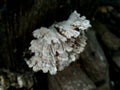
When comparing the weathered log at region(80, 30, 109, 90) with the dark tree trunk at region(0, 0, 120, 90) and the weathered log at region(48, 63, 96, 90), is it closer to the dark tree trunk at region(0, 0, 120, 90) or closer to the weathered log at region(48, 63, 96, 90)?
the dark tree trunk at region(0, 0, 120, 90)

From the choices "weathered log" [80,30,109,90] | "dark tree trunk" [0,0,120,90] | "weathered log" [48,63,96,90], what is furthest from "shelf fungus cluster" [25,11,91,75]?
"weathered log" [80,30,109,90]

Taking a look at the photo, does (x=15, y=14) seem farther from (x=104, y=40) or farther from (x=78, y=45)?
(x=104, y=40)

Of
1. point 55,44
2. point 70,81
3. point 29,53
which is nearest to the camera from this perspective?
point 55,44

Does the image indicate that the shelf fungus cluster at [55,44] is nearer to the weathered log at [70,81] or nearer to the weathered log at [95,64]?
the weathered log at [70,81]

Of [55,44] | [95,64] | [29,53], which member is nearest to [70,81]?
[95,64]

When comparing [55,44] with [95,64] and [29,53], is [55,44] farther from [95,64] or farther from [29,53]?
[95,64]

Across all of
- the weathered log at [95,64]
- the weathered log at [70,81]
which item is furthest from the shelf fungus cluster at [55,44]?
the weathered log at [95,64]
